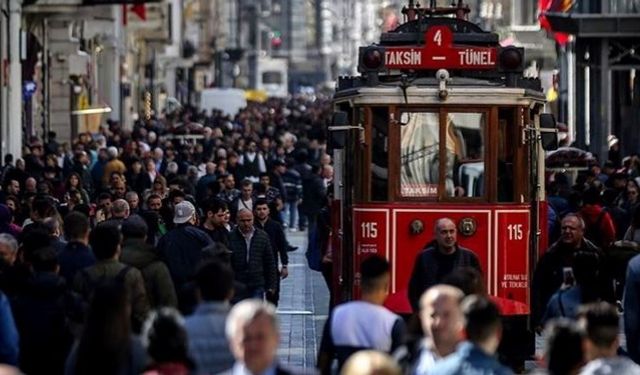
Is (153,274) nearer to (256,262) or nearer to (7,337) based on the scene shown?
(7,337)

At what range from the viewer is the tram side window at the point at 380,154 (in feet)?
64.0

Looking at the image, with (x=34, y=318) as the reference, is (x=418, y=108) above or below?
above

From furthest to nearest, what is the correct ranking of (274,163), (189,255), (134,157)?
(274,163) < (134,157) < (189,255)

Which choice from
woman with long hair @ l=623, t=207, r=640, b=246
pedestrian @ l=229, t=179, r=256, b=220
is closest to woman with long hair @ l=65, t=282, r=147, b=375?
woman with long hair @ l=623, t=207, r=640, b=246

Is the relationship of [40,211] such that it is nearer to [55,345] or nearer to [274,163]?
[55,345]

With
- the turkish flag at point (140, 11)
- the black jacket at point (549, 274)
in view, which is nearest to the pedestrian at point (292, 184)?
the black jacket at point (549, 274)

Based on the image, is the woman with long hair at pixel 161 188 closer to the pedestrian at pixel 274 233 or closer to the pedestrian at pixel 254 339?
the pedestrian at pixel 274 233

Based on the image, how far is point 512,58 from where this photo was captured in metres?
19.6

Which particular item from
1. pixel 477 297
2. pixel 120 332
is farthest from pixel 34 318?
pixel 477 297

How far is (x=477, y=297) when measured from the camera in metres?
10.8

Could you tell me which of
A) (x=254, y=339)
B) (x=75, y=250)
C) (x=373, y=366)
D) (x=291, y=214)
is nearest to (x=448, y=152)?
(x=75, y=250)

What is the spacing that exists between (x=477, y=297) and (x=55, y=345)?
3.94m

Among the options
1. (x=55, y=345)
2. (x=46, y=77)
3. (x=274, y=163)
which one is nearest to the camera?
(x=55, y=345)

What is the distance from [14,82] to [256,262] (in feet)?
80.5
